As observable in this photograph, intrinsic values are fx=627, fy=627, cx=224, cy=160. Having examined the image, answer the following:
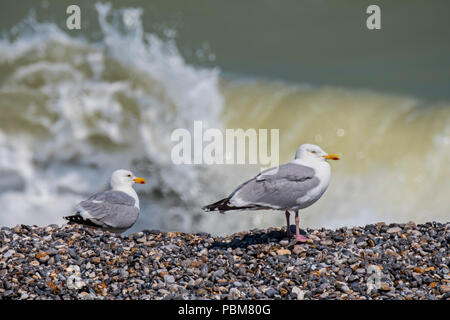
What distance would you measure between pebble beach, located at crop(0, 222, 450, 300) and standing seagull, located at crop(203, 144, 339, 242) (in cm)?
47

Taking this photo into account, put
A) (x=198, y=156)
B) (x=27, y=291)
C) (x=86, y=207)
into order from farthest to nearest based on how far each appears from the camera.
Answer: (x=198, y=156)
(x=86, y=207)
(x=27, y=291)

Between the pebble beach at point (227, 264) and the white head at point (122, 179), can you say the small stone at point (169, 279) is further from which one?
the white head at point (122, 179)

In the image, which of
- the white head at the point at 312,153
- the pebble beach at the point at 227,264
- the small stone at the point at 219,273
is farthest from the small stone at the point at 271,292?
the white head at the point at 312,153

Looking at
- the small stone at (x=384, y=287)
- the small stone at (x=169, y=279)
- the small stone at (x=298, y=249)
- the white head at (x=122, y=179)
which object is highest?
the white head at (x=122, y=179)

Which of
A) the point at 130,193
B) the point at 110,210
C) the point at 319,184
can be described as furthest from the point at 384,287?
the point at 130,193

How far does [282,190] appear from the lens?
6430mm

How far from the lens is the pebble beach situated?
5.78 metres

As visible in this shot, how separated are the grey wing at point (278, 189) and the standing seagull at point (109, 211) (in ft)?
5.45

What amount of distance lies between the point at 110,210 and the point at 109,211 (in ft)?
0.06

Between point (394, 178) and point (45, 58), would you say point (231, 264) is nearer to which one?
point (394, 178)

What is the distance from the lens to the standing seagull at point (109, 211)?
727cm

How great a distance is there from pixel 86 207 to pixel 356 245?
122 inches
